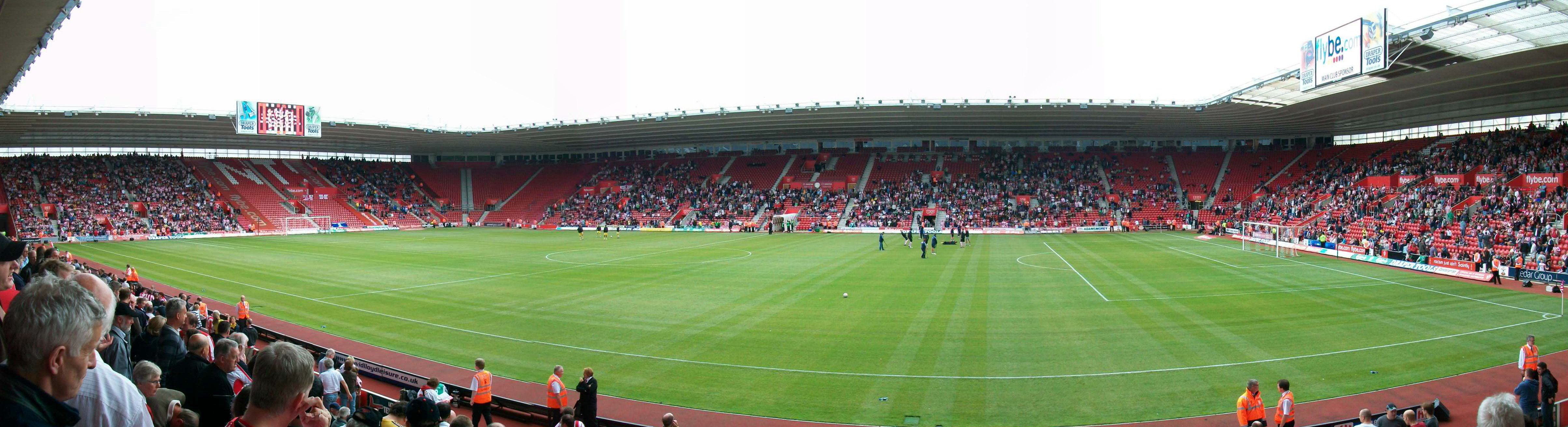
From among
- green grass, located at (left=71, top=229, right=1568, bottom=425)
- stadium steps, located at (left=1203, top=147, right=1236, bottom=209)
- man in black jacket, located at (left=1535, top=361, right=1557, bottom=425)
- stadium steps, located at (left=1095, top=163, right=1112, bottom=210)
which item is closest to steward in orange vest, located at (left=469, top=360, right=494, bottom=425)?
green grass, located at (left=71, top=229, right=1568, bottom=425)

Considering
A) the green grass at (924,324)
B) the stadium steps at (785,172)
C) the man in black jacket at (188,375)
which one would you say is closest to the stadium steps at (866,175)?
the stadium steps at (785,172)

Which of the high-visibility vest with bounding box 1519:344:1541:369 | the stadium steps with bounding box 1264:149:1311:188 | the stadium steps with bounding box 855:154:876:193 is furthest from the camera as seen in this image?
the stadium steps with bounding box 855:154:876:193

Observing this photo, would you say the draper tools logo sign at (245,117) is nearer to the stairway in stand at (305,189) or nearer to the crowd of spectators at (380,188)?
the stairway in stand at (305,189)

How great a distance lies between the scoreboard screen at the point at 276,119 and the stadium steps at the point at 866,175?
39001 mm

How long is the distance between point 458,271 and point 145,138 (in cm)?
4672

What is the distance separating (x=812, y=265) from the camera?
27.2 m

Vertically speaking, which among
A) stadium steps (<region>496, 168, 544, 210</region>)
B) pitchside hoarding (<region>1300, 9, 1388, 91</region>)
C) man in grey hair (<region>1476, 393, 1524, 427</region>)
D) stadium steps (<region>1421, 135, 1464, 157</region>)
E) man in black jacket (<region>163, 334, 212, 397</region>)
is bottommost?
man in grey hair (<region>1476, 393, 1524, 427</region>)

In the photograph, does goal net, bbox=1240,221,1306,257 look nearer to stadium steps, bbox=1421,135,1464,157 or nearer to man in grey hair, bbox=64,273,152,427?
stadium steps, bbox=1421,135,1464,157

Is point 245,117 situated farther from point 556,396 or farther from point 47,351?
point 47,351

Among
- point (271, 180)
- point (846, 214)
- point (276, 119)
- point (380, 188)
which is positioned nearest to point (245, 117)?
point (276, 119)

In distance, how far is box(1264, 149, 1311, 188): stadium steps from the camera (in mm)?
50922

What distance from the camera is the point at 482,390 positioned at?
9.75 meters

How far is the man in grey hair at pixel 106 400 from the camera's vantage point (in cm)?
280

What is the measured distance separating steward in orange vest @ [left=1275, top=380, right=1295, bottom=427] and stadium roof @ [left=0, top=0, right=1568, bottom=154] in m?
20.4
